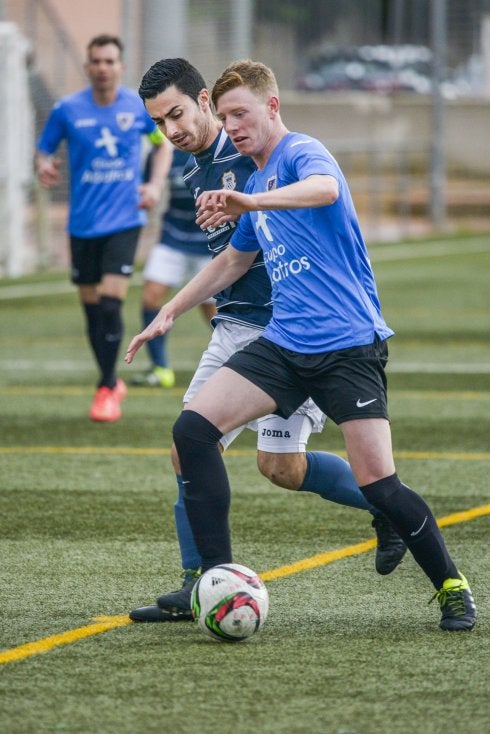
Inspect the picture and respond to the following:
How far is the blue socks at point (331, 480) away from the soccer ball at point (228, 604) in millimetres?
872

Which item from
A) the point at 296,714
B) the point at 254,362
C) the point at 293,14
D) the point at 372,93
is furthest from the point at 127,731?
the point at 372,93

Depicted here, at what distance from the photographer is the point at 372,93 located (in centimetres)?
3516

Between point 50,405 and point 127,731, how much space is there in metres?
6.90

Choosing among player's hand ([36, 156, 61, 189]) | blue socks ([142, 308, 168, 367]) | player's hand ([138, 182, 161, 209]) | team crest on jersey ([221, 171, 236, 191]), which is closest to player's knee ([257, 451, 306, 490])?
team crest on jersey ([221, 171, 236, 191])

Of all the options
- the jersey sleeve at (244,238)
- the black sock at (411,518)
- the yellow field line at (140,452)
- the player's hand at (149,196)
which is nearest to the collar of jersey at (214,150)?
the jersey sleeve at (244,238)

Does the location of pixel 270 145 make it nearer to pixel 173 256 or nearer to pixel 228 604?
pixel 228 604

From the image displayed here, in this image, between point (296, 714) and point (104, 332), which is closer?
point (296, 714)

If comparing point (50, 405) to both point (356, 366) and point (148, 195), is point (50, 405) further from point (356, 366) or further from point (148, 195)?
point (356, 366)

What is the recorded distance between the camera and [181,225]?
39.5ft

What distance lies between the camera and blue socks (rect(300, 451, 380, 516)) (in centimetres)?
578

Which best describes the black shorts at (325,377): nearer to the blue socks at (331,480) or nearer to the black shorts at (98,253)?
the blue socks at (331,480)

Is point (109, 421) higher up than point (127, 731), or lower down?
lower down

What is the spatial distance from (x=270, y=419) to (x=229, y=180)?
90 centimetres

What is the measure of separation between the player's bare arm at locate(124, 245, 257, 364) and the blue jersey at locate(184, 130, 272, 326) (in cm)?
17
